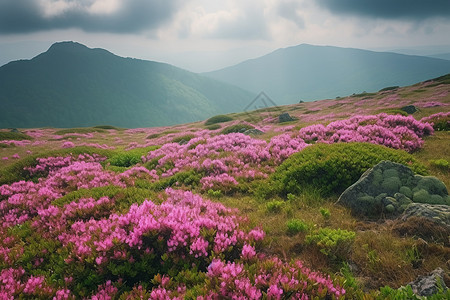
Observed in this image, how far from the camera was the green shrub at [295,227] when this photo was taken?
601 centimetres

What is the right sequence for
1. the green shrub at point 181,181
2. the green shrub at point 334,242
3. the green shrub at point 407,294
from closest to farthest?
the green shrub at point 407,294 → the green shrub at point 334,242 → the green shrub at point 181,181

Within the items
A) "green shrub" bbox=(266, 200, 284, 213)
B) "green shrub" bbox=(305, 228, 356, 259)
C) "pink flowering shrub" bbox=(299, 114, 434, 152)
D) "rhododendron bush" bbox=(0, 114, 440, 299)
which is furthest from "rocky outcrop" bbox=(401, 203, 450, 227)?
"pink flowering shrub" bbox=(299, 114, 434, 152)

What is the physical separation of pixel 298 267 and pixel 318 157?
21.3 ft

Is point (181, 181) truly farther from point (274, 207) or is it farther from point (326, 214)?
point (326, 214)

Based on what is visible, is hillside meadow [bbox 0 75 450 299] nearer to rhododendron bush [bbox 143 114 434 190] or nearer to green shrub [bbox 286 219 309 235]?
green shrub [bbox 286 219 309 235]

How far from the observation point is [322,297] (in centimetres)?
357

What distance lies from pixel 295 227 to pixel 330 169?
3.80 metres

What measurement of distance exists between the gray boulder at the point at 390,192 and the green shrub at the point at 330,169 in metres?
1.02

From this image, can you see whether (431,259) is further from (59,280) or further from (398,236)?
(59,280)

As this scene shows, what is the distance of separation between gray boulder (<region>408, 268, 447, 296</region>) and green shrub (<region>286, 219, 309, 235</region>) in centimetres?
234

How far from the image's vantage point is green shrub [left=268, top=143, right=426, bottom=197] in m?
8.68

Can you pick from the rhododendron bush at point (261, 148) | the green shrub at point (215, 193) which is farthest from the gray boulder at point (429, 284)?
the rhododendron bush at point (261, 148)

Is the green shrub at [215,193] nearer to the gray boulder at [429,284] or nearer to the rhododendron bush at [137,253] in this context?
the rhododendron bush at [137,253]

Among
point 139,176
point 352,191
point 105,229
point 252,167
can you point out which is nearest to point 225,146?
point 252,167
